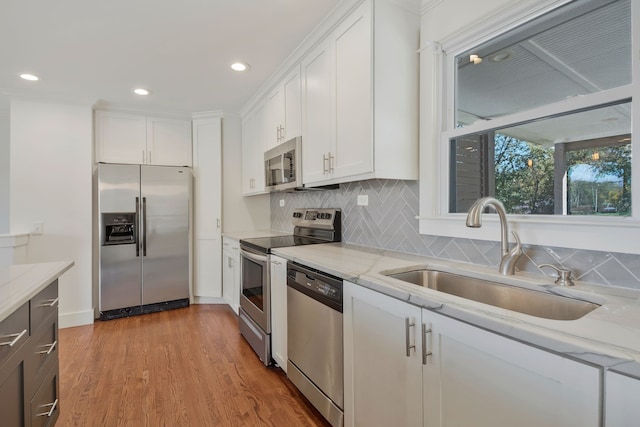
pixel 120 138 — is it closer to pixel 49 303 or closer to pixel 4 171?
pixel 4 171

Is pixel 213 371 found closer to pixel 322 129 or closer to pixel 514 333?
pixel 322 129

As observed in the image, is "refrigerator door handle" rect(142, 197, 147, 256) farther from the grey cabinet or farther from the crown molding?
the grey cabinet

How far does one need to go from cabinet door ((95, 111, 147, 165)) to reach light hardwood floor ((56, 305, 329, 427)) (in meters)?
1.96

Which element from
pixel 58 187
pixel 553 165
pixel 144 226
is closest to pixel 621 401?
pixel 553 165

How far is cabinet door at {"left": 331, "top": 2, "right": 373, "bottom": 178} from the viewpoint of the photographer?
1727mm

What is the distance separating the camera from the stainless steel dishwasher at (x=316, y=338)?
1.55m

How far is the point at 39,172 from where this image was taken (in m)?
3.18

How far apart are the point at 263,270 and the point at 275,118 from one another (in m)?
1.49

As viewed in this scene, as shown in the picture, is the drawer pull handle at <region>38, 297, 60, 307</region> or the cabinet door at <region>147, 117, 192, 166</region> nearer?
the drawer pull handle at <region>38, 297, 60, 307</region>

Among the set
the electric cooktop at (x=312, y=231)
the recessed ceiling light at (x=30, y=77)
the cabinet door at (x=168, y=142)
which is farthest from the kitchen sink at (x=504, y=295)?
the recessed ceiling light at (x=30, y=77)

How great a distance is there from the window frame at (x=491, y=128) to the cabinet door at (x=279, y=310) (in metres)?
0.97

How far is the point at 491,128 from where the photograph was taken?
1560 millimetres

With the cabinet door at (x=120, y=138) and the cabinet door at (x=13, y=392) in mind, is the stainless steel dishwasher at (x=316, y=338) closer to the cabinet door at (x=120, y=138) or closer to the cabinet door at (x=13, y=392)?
the cabinet door at (x=13, y=392)

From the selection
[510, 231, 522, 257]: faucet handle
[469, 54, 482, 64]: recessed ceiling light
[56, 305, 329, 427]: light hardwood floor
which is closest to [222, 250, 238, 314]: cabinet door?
[56, 305, 329, 427]: light hardwood floor
